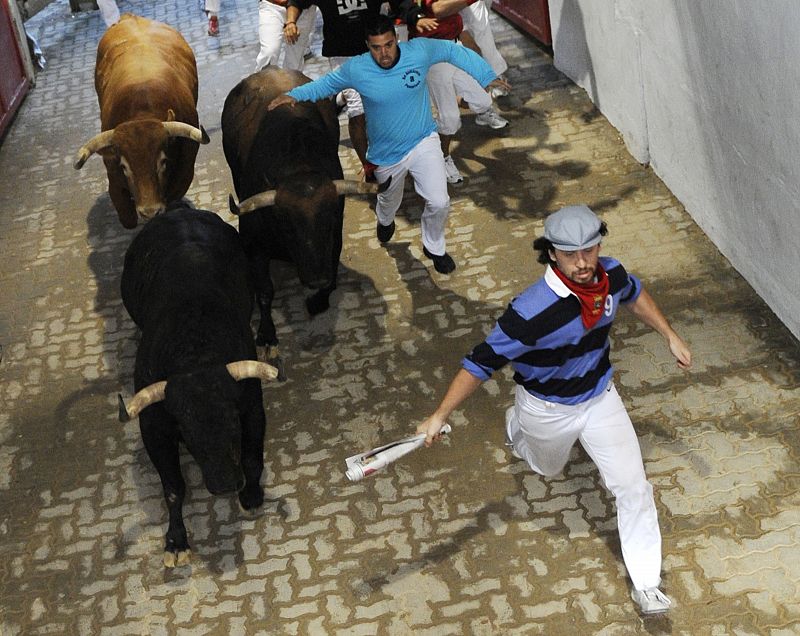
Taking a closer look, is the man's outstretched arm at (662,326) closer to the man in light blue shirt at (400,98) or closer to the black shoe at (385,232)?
the man in light blue shirt at (400,98)

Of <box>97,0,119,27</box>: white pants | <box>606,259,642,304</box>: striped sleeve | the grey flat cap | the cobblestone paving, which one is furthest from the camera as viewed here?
<box>97,0,119,27</box>: white pants

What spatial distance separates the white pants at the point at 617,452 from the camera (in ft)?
18.0

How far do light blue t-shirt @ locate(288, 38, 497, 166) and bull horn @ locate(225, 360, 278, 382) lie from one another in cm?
253

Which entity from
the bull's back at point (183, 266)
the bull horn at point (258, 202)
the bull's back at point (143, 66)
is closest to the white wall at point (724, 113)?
the bull horn at point (258, 202)

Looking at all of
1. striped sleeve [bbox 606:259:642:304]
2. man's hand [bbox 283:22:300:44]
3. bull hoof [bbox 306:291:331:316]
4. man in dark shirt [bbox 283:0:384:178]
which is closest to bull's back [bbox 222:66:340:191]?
man's hand [bbox 283:22:300:44]

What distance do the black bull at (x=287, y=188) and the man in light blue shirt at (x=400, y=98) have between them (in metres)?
0.31

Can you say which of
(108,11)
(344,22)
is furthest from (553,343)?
(108,11)

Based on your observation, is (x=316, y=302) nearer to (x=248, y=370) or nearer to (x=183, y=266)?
(x=183, y=266)

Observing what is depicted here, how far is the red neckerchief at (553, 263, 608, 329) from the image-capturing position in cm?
504

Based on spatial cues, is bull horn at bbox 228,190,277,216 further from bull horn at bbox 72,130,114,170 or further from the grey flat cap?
the grey flat cap

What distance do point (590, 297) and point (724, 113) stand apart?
3466 mm

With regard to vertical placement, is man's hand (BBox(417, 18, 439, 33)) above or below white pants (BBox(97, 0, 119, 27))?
above

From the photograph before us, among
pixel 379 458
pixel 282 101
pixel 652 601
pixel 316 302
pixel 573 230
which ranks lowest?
pixel 652 601

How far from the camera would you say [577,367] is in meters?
5.30
